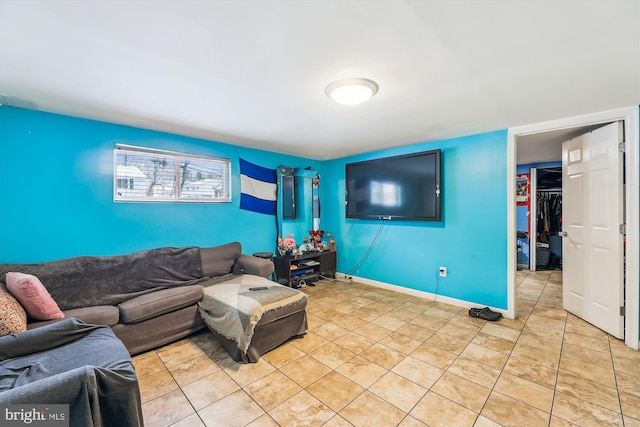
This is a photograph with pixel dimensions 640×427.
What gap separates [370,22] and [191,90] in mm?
1498

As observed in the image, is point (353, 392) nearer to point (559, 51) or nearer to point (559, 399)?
point (559, 399)

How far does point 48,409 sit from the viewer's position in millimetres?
1051

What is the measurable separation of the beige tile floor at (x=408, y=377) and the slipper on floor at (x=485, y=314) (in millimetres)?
91

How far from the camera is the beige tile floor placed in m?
1.63

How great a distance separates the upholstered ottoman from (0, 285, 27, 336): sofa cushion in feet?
4.05

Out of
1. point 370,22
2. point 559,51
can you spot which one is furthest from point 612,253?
point 370,22

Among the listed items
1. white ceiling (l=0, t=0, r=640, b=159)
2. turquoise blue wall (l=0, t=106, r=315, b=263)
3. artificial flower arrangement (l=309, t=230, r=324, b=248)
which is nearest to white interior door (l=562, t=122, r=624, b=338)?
white ceiling (l=0, t=0, r=640, b=159)

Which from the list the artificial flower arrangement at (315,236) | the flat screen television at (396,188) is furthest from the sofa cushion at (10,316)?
the flat screen television at (396,188)

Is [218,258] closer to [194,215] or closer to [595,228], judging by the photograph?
[194,215]

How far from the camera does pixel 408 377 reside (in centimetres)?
201

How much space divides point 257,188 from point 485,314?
3.54 meters

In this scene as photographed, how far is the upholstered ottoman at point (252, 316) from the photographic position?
7.26ft

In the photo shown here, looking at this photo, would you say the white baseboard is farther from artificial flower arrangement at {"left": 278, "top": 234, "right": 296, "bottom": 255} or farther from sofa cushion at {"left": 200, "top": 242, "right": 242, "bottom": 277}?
sofa cushion at {"left": 200, "top": 242, "right": 242, "bottom": 277}

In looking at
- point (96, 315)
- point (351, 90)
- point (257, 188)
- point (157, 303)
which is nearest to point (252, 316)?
point (157, 303)
